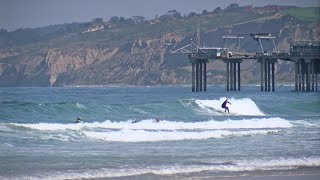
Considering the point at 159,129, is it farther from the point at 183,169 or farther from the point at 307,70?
the point at 307,70

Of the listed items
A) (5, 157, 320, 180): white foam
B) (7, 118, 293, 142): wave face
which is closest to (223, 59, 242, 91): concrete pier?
(7, 118, 293, 142): wave face

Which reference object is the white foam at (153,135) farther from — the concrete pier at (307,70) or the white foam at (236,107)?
the concrete pier at (307,70)

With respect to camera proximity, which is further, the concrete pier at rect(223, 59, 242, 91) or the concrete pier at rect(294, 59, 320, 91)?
the concrete pier at rect(223, 59, 242, 91)

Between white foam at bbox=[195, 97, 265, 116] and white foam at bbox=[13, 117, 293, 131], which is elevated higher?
white foam at bbox=[13, 117, 293, 131]

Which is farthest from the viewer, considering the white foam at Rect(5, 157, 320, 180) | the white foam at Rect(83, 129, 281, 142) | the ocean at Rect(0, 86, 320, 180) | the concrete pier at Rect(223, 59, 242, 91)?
the concrete pier at Rect(223, 59, 242, 91)

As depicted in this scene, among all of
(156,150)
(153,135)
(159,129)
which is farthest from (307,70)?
(156,150)

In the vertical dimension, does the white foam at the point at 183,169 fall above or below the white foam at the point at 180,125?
above

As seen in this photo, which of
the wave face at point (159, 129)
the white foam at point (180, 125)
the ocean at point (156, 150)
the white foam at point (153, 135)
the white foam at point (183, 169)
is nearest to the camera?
Answer: the white foam at point (183, 169)

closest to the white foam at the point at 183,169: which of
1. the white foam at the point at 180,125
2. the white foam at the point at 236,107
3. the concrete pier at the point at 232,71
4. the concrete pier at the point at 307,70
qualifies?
the white foam at the point at 180,125

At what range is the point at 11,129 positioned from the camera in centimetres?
2809

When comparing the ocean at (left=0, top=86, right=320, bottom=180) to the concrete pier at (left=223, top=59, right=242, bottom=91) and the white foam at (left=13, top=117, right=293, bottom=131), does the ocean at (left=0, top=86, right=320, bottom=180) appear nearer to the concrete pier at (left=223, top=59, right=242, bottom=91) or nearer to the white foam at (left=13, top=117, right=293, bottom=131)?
the white foam at (left=13, top=117, right=293, bottom=131)

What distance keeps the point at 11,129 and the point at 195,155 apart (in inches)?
342

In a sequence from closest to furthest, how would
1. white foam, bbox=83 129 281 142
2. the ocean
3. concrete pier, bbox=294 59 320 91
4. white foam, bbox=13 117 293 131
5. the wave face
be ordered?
the ocean
white foam, bbox=83 129 281 142
the wave face
white foam, bbox=13 117 293 131
concrete pier, bbox=294 59 320 91

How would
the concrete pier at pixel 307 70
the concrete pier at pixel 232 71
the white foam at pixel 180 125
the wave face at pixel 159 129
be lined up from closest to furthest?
the wave face at pixel 159 129 → the white foam at pixel 180 125 → the concrete pier at pixel 307 70 → the concrete pier at pixel 232 71
